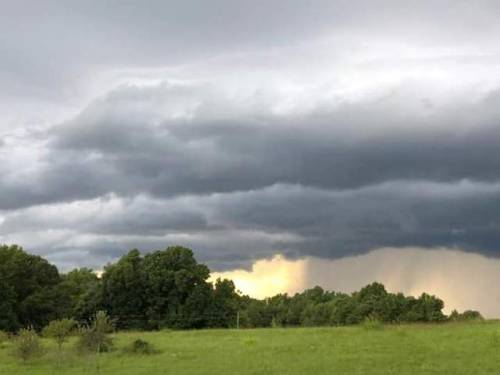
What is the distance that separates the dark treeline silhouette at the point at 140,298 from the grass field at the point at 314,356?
145ft

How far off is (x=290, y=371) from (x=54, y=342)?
21.2m

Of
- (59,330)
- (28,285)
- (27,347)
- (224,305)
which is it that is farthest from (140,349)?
(28,285)

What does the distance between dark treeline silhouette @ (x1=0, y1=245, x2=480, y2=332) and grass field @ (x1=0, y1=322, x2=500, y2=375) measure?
44047mm

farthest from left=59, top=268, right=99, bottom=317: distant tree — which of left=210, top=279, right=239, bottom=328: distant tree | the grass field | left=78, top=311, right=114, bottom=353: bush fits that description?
left=78, top=311, right=114, bottom=353: bush

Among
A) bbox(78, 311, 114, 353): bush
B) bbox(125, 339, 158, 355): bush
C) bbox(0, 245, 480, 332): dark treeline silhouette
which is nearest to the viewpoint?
bbox(78, 311, 114, 353): bush

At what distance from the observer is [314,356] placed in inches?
1320

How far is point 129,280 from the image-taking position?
9150 cm

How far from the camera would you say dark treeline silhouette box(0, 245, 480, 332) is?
88938mm

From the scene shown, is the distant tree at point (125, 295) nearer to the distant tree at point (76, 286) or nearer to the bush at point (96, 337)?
the distant tree at point (76, 286)

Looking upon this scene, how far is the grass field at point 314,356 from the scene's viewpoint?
98.3 ft

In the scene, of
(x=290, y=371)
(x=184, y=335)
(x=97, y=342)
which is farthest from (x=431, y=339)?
(x=184, y=335)

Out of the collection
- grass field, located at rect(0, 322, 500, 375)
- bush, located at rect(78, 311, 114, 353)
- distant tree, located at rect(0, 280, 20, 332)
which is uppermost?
distant tree, located at rect(0, 280, 20, 332)

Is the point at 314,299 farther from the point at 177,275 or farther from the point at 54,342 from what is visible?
the point at 54,342

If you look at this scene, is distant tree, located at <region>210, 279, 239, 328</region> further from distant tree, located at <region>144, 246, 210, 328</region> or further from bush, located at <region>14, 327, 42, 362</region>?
bush, located at <region>14, 327, 42, 362</region>
